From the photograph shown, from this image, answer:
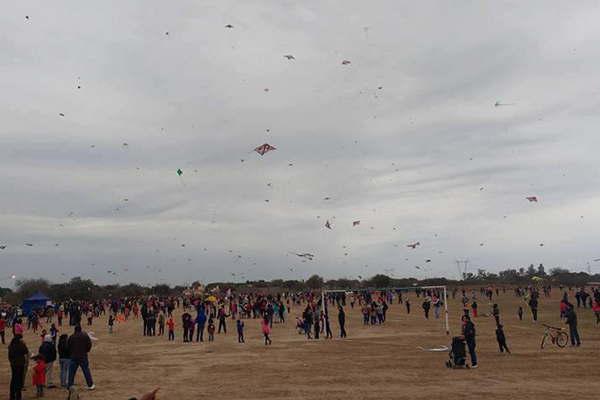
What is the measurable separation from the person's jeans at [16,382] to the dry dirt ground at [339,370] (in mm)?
767

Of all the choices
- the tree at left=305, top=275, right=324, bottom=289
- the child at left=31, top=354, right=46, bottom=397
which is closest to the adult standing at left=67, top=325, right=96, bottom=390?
the child at left=31, top=354, right=46, bottom=397

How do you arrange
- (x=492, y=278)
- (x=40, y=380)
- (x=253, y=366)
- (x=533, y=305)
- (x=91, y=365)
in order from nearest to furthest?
(x=40, y=380) → (x=253, y=366) → (x=91, y=365) → (x=533, y=305) → (x=492, y=278)

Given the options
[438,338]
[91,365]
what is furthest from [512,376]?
[91,365]

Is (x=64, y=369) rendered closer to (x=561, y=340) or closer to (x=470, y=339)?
(x=470, y=339)

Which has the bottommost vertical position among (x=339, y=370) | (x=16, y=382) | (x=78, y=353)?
(x=339, y=370)

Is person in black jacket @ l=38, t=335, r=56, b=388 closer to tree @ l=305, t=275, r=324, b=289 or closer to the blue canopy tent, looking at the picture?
the blue canopy tent

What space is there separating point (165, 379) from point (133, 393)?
202 cm

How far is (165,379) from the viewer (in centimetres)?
1554

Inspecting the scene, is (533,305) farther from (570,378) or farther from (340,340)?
(570,378)

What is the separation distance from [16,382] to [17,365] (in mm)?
389

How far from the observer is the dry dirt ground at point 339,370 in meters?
12.9

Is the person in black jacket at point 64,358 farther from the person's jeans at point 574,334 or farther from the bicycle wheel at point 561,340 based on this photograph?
the person's jeans at point 574,334

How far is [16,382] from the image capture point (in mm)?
12852

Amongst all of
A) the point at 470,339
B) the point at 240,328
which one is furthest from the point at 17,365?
the point at 240,328
